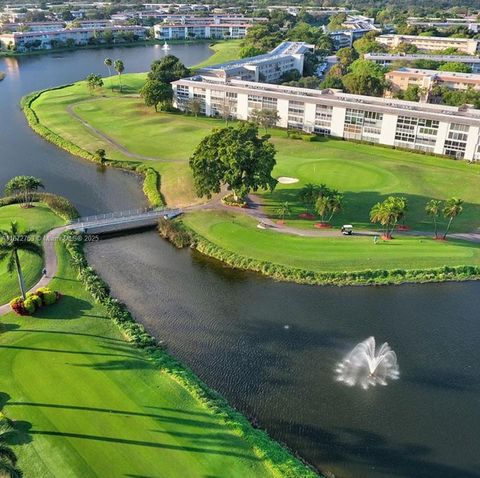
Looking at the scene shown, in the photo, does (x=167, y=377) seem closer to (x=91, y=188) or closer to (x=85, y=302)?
(x=85, y=302)

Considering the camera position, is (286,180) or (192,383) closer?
(192,383)

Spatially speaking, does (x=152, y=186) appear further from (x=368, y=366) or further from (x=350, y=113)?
(x=368, y=366)

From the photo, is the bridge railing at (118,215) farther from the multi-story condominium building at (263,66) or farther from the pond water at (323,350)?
the multi-story condominium building at (263,66)

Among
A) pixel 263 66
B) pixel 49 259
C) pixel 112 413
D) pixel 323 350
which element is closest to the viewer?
pixel 112 413

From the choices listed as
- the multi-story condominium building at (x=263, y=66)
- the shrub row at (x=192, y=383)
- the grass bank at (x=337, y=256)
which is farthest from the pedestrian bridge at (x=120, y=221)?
the multi-story condominium building at (x=263, y=66)

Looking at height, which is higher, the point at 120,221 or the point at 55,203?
the point at 55,203

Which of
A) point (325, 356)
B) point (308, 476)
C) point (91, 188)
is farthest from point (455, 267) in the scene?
point (91, 188)

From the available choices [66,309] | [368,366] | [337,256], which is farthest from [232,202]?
[368,366]
